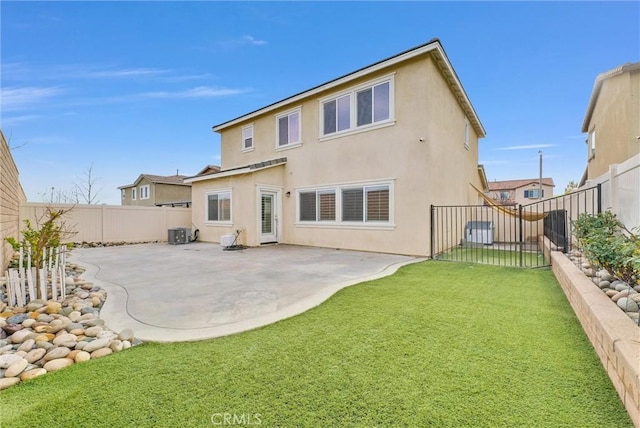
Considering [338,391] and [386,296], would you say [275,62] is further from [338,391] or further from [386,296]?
[338,391]

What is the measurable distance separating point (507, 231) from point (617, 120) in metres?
5.92

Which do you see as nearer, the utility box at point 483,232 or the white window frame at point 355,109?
the white window frame at point 355,109

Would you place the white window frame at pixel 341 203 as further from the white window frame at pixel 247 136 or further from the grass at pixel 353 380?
the grass at pixel 353 380

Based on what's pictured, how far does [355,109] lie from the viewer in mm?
11070

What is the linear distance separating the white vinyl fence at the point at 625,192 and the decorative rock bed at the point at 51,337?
7.10m

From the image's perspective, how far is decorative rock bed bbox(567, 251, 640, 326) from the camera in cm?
312

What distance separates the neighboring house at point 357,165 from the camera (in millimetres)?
9562

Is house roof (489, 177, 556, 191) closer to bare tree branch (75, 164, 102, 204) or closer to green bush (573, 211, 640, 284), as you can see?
green bush (573, 211, 640, 284)

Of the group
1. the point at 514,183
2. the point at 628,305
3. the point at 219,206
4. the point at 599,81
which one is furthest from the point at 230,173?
the point at 514,183

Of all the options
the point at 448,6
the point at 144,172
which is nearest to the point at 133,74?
the point at 448,6

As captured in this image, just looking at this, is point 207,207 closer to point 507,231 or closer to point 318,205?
point 318,205

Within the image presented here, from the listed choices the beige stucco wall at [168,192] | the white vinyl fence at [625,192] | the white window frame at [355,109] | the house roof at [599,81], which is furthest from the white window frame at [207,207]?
the beige stucco wall at [168,192]

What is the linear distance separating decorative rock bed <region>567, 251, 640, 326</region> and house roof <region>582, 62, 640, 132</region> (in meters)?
10.7

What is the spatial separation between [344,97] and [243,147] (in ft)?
22.8
